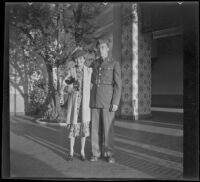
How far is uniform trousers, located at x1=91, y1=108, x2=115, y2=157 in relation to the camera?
16.6 ft

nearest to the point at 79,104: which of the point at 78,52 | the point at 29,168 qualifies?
the point at 29,168

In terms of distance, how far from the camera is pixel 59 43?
33.3 feet

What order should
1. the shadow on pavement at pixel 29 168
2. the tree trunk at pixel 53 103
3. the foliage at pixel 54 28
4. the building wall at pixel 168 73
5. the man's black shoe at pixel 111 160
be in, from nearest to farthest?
the shadow on pavement at pixel 29 168
the man's black shoe at pixel 111 160
the foliage at pixel 54 28
the tree trunk at pixel 53 103
the building wall at pixel 168 73

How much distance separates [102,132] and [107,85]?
0.79m

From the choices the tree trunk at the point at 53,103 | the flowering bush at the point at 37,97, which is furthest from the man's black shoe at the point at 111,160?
the flowering bush at the point at 37,97

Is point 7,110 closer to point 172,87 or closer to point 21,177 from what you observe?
point 21,177

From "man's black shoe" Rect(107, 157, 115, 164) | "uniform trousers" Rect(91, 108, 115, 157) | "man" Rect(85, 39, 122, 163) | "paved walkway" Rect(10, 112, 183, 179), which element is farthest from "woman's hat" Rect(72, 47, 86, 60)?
"man's black shoe" Rect(107, 157, 115, 164)

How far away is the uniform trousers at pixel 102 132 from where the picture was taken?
16.6 ft

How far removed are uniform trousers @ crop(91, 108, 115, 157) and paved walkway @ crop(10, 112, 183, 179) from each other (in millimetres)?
214

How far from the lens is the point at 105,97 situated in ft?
16.5

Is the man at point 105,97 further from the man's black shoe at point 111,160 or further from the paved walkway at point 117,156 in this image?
the paved walkway at point 117,156

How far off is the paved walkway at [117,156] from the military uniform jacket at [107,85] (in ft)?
3.19

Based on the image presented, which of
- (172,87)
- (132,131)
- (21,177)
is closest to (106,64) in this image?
(21,177)

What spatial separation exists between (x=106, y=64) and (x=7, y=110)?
1.89 m
